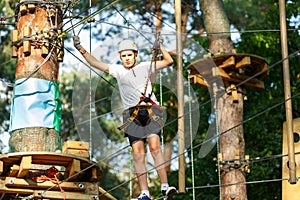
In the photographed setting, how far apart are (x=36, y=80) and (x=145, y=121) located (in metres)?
1.09

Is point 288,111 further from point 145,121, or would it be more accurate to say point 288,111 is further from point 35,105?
point 35,105

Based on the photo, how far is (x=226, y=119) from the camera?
851 cm

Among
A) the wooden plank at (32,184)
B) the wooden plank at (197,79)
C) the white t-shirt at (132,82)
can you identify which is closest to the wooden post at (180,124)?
the white t-shirt at (132,82)

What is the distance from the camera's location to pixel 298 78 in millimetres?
11070

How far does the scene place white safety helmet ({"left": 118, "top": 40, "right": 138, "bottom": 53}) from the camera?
5.41 metres

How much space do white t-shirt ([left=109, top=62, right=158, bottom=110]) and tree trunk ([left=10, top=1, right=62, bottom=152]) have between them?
0.68 m

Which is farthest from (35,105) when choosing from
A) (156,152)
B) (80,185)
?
(156,152)

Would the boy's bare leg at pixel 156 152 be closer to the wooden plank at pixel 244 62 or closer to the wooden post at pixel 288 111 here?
the wooden post at pixel 288 111

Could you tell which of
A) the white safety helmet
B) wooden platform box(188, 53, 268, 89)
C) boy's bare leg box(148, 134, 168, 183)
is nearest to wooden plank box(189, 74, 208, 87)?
wooden platform box(188, 53, 268, 89)

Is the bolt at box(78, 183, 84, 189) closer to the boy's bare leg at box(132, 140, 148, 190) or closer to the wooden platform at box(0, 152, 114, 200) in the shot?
the wooden platform at box(0, 152, 114, 200)

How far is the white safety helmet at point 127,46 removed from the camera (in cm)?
541

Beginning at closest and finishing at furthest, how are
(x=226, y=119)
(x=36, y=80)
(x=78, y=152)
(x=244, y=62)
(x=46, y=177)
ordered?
(x=46, y=177) < (x=78, y=152) < (x=36, y=80) < (x=244, y=62) < (x=226, y=119)

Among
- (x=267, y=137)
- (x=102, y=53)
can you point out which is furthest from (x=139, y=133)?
(x=267, y=137)

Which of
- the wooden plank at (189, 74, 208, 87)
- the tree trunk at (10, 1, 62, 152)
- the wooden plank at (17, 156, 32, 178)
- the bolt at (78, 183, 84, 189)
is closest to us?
the wooden plank at (17, 156, 32, 178)
